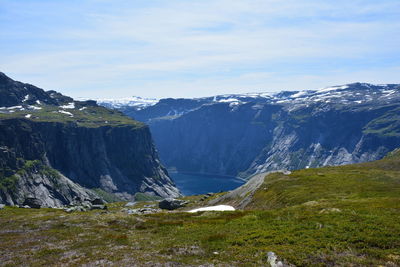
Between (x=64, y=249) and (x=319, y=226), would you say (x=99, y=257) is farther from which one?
(x=319, y=226)

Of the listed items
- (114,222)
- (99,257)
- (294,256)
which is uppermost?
(294,256)

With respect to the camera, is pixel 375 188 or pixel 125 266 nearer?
pixel 125 266

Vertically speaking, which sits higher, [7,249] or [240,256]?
[240,256]

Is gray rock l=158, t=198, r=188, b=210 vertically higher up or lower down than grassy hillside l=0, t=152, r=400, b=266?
lower down

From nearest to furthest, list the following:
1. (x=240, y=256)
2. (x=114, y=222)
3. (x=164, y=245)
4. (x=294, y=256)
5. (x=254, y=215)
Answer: (x=294, y=256) < (x=240, y=256) < (x=164, y=245) < (x=254, y=215) < (x=114, y=222)

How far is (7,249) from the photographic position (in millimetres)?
40812

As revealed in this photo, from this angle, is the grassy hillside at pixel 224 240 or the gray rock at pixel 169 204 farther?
the gray rock at pixel 169 204

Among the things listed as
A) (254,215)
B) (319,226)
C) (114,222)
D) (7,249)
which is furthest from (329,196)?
(7,249)

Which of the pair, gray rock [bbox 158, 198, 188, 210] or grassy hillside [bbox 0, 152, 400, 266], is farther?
gray rock [bbox 158, 198, 188, 210]

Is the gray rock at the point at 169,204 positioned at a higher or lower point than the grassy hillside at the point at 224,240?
lower

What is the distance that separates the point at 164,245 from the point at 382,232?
2093 centimetres

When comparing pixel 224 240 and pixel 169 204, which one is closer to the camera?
pixel 224 240

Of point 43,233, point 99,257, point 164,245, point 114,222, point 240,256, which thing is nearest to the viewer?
point 240,256

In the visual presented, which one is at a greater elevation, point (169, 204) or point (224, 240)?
point (224, 240)
